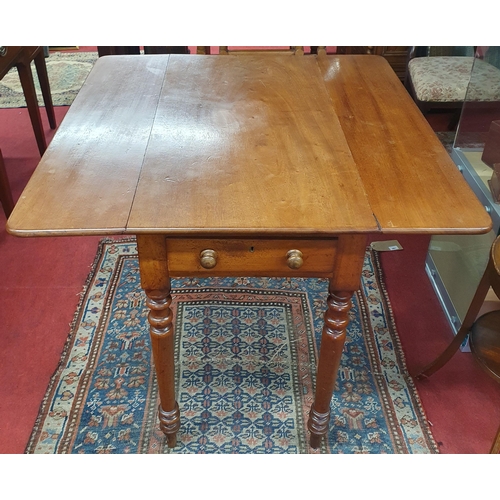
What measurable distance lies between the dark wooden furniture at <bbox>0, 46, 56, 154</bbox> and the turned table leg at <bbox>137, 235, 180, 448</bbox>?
1599mm

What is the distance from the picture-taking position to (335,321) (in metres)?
1.26

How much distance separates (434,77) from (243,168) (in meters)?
2.03

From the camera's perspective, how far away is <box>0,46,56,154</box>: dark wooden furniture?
92.5 inches

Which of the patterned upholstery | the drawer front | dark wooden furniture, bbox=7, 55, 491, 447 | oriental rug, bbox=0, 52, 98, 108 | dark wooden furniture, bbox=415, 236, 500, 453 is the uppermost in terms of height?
dark wooden furniture, bbox=7, 55, 491, 447

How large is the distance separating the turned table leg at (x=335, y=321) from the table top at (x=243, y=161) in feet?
0.28

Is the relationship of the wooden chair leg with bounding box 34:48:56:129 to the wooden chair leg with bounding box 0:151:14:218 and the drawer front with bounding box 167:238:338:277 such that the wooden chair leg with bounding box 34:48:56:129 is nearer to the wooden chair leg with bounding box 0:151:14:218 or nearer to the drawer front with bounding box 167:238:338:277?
the wooden chair leg with bounding box 0:151:14:218

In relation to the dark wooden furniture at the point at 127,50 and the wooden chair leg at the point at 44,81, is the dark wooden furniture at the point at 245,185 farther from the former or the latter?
the dark wooden furniture at the point at 127,50

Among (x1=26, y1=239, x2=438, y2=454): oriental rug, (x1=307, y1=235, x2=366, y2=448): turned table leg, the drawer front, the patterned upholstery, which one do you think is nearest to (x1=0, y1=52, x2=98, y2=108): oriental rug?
(x1=26, y1=239, x2=438, y2=454): oriental rug

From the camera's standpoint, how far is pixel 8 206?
2.42 meters

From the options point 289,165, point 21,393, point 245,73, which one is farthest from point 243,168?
point 21,393

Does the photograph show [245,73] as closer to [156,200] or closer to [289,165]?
[289,165]

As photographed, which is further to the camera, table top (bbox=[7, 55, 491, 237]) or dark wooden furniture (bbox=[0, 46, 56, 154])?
dark wooden furniture (bbox=[0, 46, 56, 154])

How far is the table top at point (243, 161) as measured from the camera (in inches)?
42.3

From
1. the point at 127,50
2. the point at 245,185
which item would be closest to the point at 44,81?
the point at 127,50
